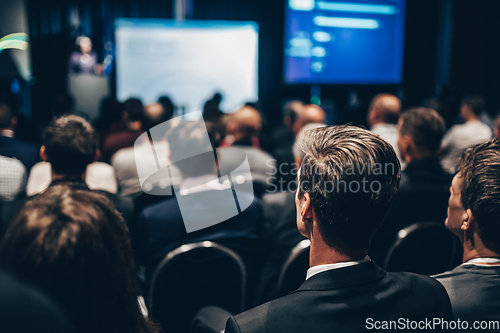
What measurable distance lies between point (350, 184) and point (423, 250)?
3.87 feet

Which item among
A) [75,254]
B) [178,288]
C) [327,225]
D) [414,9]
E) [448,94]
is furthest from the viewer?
[414,9]

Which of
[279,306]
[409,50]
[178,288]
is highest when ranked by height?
[409,50]

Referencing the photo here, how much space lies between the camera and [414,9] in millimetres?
7746

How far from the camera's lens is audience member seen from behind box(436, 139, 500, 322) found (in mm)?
1101

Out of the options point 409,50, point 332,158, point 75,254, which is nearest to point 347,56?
point 409,50

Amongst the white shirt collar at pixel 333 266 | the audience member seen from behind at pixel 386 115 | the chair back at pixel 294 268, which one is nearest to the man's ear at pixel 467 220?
the white shirt collar at pixel 333 266

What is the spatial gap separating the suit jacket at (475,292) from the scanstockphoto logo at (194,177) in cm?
96

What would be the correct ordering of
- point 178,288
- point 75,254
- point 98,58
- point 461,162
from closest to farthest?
1. point 75,254
2. point 461,162
3. point 178,288
4. point 98,58

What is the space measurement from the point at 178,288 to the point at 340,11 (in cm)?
634

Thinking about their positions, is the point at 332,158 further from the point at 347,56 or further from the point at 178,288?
the point at 347,56

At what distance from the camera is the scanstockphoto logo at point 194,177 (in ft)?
6.06

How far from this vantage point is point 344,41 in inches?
281

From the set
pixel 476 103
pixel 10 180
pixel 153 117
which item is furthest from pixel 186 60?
pixel 10 180

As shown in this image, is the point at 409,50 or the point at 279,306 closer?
the point at 279,306
